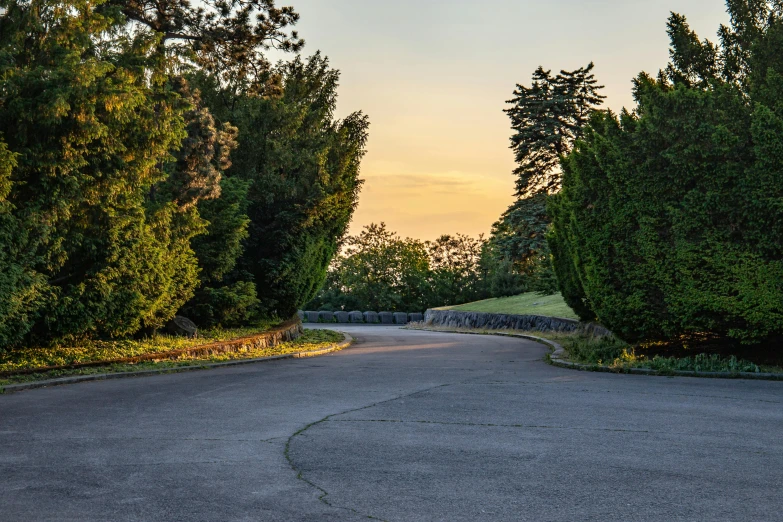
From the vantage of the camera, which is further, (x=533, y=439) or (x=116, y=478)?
(x=533, y=439)

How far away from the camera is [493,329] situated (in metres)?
35.4

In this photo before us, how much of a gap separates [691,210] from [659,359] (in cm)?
316

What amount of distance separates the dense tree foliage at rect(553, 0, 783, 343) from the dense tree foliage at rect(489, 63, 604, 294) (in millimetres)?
32245

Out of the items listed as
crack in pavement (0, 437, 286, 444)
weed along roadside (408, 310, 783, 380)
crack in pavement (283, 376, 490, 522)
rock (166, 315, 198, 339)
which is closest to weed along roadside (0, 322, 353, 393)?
rock (166, 315, 198, 339)

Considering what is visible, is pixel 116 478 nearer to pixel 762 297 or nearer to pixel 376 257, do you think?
pixel 762 297

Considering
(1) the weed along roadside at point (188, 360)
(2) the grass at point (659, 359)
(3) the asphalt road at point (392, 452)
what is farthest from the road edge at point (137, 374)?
(2) the grass at point (659, 359)

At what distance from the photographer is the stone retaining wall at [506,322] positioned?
26934mm

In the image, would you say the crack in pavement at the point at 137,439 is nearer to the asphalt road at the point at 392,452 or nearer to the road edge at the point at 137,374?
the asphalt road at the point at 392,452

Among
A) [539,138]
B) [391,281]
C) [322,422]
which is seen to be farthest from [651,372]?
[391,281]

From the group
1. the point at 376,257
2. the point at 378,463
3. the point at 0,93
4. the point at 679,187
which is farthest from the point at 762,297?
the point at 376,257

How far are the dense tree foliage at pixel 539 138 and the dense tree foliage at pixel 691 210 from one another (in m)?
32.2

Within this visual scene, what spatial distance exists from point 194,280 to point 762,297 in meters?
13.4

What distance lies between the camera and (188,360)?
16.6 meters

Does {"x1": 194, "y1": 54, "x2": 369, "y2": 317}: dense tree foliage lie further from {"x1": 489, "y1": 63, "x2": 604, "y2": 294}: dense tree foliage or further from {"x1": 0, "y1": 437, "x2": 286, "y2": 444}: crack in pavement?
{"x1": 489, "y1": 63, "x2": 604, "y2": 294}: dense tree foliage
